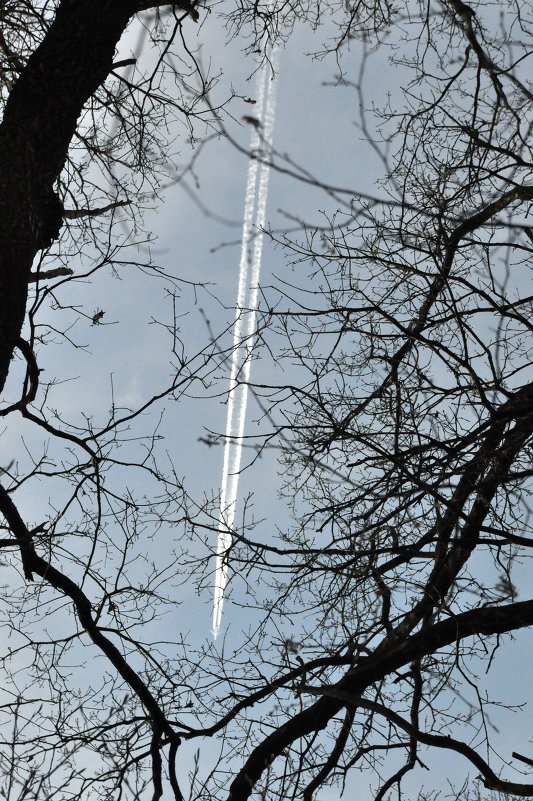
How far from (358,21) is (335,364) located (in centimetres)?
310

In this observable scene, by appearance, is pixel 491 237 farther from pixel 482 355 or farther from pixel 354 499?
pixel 354 499

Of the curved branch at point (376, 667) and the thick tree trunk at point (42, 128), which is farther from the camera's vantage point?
the curved branch at point (376, 667)

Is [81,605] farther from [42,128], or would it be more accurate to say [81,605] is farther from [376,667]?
[42,128]

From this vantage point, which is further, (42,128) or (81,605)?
(81,605)

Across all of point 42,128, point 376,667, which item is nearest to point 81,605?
point 376,667

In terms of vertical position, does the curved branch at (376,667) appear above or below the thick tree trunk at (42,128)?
below

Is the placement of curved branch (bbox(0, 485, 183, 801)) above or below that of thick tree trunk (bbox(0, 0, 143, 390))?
below

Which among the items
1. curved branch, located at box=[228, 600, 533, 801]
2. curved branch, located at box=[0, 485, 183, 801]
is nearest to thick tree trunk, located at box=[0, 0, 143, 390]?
curved branch, located at box=[0, 485, 183, 801]

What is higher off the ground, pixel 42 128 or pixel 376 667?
pixel 42 128

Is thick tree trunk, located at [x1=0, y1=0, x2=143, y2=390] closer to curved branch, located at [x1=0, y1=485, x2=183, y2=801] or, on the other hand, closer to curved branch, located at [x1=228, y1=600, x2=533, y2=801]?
curved branch, located at [x1=0, y1=485, x2=183, y2=801]

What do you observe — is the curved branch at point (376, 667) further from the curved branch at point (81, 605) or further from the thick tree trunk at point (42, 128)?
the thick tree trunk at point (42, 128)

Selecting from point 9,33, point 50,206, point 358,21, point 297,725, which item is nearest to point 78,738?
point 297,725

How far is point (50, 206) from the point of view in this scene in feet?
12.3

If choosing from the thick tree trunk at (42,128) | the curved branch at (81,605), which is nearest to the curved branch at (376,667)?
the curved branch at (81,605)
